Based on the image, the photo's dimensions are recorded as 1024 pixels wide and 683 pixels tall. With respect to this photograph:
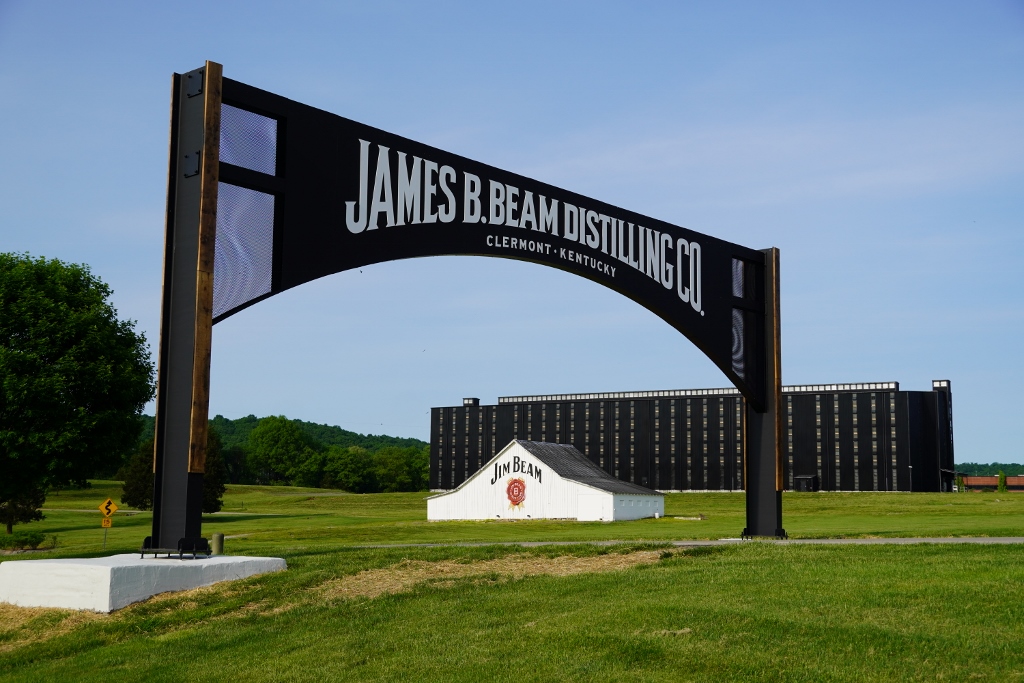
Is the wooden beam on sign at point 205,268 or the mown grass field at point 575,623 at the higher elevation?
→ the wooden beam on sign at point 205,268

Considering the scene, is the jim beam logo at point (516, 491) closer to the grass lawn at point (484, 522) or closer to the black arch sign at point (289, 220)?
the grass lawn at point (484, 522)

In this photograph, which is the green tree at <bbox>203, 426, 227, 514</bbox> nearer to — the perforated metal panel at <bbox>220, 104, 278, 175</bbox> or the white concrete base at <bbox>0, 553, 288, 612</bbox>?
the white concrete base at <bbox>0, 553, 288, 612</bbox>

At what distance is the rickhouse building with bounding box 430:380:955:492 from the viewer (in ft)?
372

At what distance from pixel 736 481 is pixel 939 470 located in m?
23.1

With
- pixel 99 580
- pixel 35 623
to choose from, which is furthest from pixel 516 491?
pixel 35 623

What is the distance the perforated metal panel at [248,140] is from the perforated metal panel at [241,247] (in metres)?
Answer: 0.48

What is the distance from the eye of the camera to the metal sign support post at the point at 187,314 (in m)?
15.3

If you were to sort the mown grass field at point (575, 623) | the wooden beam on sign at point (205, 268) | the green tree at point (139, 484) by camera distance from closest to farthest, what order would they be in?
the mown grass field at point (575, 623), the wooden beam on sign at point (205, 268), the green tree at point (139, 484)

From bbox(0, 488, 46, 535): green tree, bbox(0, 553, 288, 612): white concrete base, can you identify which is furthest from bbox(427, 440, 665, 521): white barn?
bbox(0, 553, 288, 612): white concrete base

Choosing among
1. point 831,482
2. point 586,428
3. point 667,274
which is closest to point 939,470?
point 831,482

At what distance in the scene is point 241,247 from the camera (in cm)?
1606

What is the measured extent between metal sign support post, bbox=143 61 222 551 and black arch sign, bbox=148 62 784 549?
0.8 inches

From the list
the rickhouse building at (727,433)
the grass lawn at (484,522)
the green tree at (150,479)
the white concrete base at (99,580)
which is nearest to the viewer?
the white concrete base at (99,580)

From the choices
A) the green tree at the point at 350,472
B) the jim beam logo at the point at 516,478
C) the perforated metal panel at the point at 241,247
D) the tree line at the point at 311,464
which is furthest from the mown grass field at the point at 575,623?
the tree line at the point at 311,464
